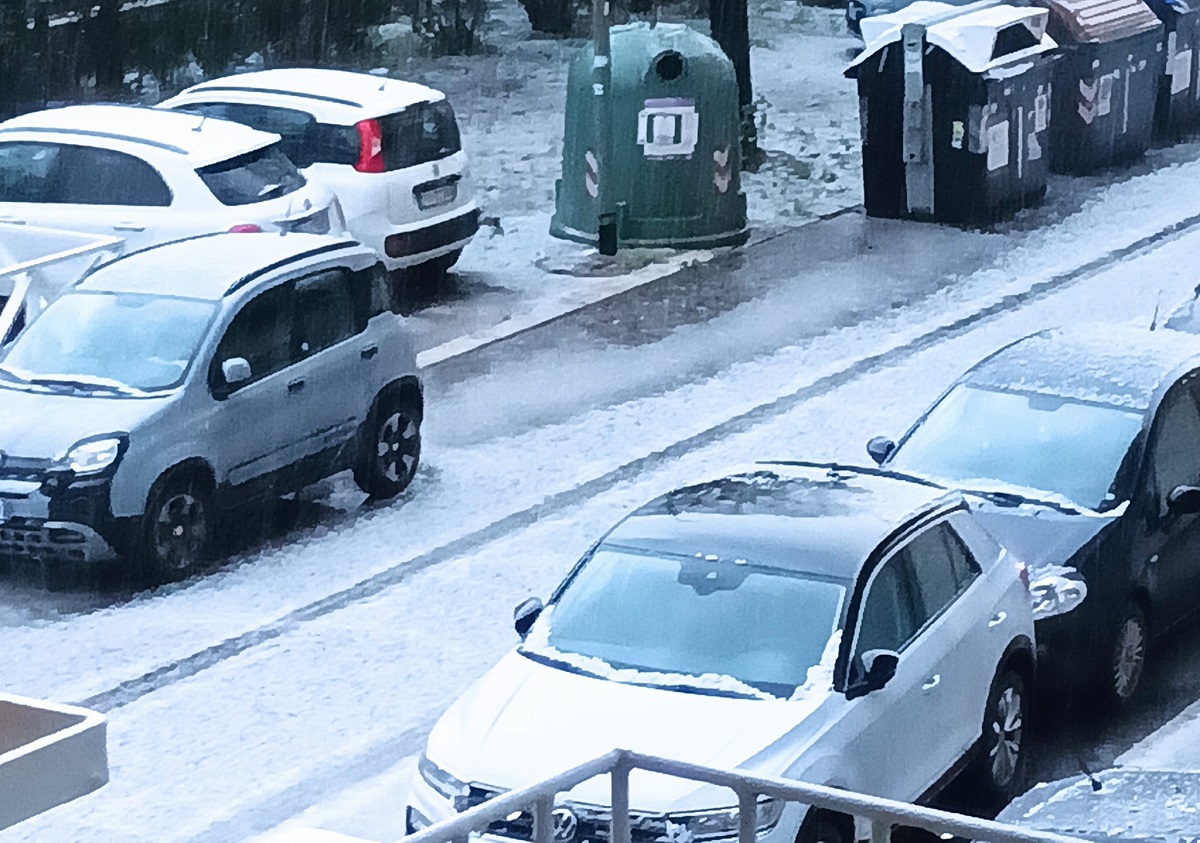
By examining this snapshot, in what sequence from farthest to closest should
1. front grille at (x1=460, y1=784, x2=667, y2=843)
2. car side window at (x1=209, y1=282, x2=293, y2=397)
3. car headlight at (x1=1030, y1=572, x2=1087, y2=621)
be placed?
car side window at (x1=209, y1=282, x2=293, y2=397)
car headlight at (x1=1030, y1=572, x2=1087, y2=621)
front grille at (x1=460, y1=784, x2=667, y2=843)

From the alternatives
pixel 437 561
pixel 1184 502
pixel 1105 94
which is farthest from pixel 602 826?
pixel 1105 94

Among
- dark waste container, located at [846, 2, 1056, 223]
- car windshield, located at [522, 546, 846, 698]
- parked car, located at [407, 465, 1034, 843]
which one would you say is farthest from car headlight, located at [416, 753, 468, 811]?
dark waste container, located at [846, 2, 1056, 223]

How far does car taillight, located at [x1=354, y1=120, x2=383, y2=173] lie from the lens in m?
16.0

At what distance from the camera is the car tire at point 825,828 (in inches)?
275

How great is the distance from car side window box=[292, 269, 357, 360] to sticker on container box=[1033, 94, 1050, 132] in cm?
909

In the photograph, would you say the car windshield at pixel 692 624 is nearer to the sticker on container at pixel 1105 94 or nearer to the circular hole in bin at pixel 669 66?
the circular hole in bin at pixel 669 66

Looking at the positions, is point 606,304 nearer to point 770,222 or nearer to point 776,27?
point 770,222

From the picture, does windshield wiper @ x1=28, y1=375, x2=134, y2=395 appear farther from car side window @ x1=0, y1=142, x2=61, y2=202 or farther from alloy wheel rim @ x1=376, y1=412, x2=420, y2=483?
car side window @ x1=0, y1=142, x2=61, y2=202

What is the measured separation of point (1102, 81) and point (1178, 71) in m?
2.22

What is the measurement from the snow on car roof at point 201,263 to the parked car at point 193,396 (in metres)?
0.01

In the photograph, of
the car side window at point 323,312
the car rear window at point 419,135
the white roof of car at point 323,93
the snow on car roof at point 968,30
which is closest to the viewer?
the car side window at point 323,312

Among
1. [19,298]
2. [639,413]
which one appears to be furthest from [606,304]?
[19,298]

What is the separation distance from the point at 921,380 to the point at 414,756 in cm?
645

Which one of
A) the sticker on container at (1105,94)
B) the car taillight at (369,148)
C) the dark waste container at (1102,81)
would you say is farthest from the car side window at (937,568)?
the sticker on container at (1105,94)
